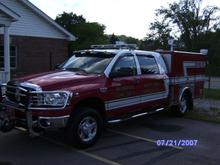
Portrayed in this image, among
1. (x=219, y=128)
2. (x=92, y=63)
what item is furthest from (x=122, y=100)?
(x=219, y=128)

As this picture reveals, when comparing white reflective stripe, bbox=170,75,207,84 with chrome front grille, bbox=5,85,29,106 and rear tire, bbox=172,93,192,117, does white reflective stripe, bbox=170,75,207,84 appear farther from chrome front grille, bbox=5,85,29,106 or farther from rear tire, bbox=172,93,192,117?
chrome front grille, bbox=5,85,29,106

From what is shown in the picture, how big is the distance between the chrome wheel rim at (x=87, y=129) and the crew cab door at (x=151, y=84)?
1878mm

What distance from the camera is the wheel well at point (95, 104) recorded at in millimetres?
7598

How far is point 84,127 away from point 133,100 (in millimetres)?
1731

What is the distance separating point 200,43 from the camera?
51.6 metres

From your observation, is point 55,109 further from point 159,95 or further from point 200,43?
point 200,43

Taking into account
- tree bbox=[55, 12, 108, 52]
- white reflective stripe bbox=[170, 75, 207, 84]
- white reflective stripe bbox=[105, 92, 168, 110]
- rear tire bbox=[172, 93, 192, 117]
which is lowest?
rear tire bbox=[172, 93, 192, 117]

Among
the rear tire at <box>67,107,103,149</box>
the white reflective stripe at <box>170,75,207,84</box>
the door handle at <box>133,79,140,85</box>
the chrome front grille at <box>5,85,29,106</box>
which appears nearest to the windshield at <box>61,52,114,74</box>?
the door handle at <box>133,79,140,85</box>

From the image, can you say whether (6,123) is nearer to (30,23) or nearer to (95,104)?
(95,104)

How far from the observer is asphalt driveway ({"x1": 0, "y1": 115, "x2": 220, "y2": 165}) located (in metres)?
6.95

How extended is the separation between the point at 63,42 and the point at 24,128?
60.6ft

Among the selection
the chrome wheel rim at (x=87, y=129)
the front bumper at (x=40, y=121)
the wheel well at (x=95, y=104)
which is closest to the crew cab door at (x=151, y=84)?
the wheel well at (x=95, y=104)
